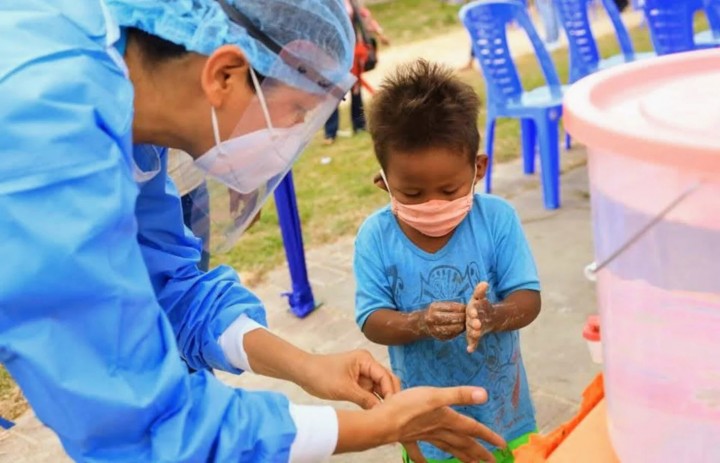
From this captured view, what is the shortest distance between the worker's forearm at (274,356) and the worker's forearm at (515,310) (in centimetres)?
40

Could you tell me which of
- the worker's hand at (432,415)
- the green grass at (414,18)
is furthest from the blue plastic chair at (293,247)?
the green grass at (414,18)

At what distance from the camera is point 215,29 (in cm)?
125

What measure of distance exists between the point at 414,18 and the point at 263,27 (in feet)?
42.6

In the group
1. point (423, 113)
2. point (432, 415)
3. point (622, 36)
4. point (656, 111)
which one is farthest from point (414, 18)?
point (656, 111)

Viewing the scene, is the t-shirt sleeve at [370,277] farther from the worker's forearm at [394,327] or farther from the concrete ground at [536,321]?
the concrete ground at [536,321]

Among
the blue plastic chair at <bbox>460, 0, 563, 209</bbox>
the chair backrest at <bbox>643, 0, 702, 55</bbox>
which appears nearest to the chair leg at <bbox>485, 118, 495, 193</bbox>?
the blue plastic chair at <bbox>460, 0, 563, 209</bbox>

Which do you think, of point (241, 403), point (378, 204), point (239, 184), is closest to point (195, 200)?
point (239, 184)

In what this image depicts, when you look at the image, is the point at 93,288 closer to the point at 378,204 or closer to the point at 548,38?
the point at 378,204

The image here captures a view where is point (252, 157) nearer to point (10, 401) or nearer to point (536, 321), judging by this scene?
point (536, 321)

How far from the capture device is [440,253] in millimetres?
1749

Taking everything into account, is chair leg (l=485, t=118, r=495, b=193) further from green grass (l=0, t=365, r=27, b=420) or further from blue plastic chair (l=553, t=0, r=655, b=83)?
green grass (l=0, t=365, r=27, b=420)

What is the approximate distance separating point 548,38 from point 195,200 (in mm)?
6604

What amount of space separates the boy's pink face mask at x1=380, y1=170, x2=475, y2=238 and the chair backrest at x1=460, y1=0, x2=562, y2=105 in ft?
10.7

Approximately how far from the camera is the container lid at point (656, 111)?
77cm
